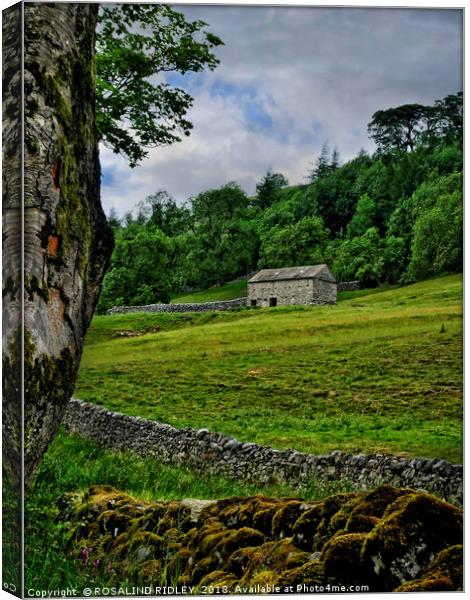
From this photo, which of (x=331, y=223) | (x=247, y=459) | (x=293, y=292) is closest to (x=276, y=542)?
(x=247, y=459)

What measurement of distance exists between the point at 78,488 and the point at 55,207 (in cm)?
303

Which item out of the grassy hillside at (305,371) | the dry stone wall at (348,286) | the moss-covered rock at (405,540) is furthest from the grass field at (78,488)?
the dry stone wall at (348,286)

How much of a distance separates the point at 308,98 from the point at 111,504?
5082 mm

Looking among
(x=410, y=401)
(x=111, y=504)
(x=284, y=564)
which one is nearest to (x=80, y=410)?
(x=111, y=504)

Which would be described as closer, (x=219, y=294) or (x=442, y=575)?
(x=442, y=575)

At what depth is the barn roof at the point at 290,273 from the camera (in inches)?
392

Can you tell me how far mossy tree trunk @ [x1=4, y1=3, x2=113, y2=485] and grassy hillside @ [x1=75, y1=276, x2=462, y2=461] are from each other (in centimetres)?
100

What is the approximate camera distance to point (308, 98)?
943 cm

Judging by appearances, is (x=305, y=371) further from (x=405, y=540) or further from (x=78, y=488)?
(x=78, y=488)

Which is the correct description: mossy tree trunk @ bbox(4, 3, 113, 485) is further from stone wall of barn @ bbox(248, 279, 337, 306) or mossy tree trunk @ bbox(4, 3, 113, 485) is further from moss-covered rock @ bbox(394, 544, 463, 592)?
moss-covered rock @ bbox(394, 544, 463, 592)

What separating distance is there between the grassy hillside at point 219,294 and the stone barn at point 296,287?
16 centimetres

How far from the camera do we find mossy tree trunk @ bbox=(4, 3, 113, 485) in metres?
7.92

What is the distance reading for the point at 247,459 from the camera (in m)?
9.29

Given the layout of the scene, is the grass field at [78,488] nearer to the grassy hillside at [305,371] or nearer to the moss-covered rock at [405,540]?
the grassy hillside at [305,371]
